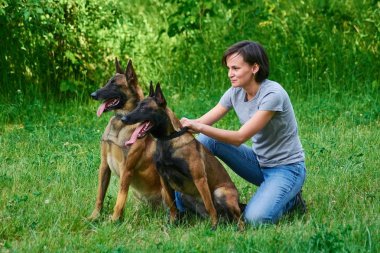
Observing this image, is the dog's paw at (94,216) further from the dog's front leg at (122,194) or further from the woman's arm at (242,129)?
the woman's arm at (242,129)

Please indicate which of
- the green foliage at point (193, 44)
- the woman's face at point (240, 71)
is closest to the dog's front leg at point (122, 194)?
the woman's face at point (240, 71)

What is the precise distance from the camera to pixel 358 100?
1032cm

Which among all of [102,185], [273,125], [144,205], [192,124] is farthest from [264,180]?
[102,185]

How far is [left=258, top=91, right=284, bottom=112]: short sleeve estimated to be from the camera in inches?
220

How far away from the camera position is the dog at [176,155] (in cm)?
553

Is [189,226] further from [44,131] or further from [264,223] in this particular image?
[44,131]

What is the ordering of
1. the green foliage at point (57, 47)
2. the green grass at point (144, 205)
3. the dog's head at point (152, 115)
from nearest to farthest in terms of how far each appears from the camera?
the green grass at point (144, 205) → the dog's head at point (152, 115) → the green foliage at point (57, 47)

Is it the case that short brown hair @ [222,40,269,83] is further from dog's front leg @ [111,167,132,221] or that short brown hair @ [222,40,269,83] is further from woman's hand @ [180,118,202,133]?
dog's front leg @ [111,167,132,221]

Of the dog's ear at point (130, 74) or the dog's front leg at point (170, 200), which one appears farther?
the dog's ear at point (130, 74)

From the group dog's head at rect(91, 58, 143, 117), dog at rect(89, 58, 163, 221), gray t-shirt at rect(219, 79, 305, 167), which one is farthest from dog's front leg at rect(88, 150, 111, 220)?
gray t-shirt at rect(219, 79, 305, 167)

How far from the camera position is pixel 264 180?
6000 mm

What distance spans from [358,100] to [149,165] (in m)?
5.08

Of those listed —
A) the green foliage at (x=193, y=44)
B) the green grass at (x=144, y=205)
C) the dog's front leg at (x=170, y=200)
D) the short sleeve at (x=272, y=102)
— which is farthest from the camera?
the green foliage at (x=193, y=44)

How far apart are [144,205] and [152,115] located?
3.33 ft
